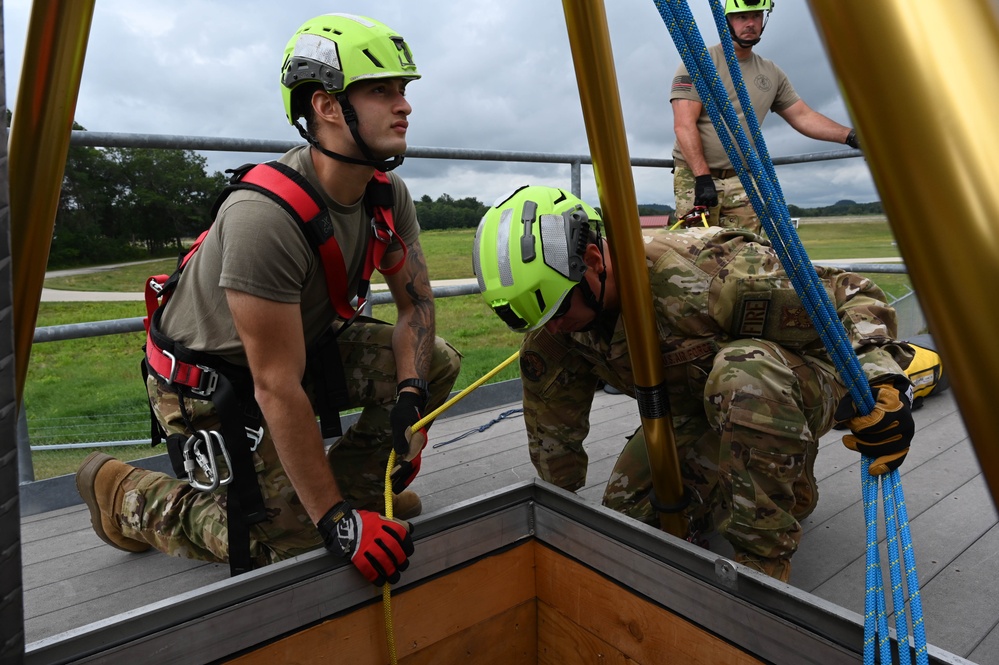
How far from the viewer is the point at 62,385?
10.4 m

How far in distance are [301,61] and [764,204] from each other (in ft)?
4.64

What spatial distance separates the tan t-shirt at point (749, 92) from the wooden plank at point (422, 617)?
291 centimetres

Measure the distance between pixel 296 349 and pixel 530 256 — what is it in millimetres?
712

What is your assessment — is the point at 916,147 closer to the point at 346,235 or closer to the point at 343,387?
the point at 346,235

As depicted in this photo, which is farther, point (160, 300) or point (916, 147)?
point (160, 300)

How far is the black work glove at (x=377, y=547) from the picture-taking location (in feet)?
5.19

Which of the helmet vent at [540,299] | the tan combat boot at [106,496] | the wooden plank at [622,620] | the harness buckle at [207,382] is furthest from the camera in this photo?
the tan combat boot at [106,496]

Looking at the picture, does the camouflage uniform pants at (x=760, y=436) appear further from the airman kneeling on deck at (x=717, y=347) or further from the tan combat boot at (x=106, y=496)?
the tan combat boot at (x=106, y=496)

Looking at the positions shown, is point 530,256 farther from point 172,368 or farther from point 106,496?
point 106,496

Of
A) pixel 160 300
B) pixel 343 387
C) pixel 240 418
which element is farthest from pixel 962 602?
pixel 160 300

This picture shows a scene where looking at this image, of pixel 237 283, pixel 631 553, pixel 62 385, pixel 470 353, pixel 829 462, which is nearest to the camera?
pixel 631 553

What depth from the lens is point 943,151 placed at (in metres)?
0.23

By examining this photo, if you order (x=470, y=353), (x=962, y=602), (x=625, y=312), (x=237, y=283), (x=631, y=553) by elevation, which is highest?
(x=237, y=283)

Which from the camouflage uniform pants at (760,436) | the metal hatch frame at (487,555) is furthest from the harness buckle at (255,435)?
the camouflage uniform pants at (760,436)
